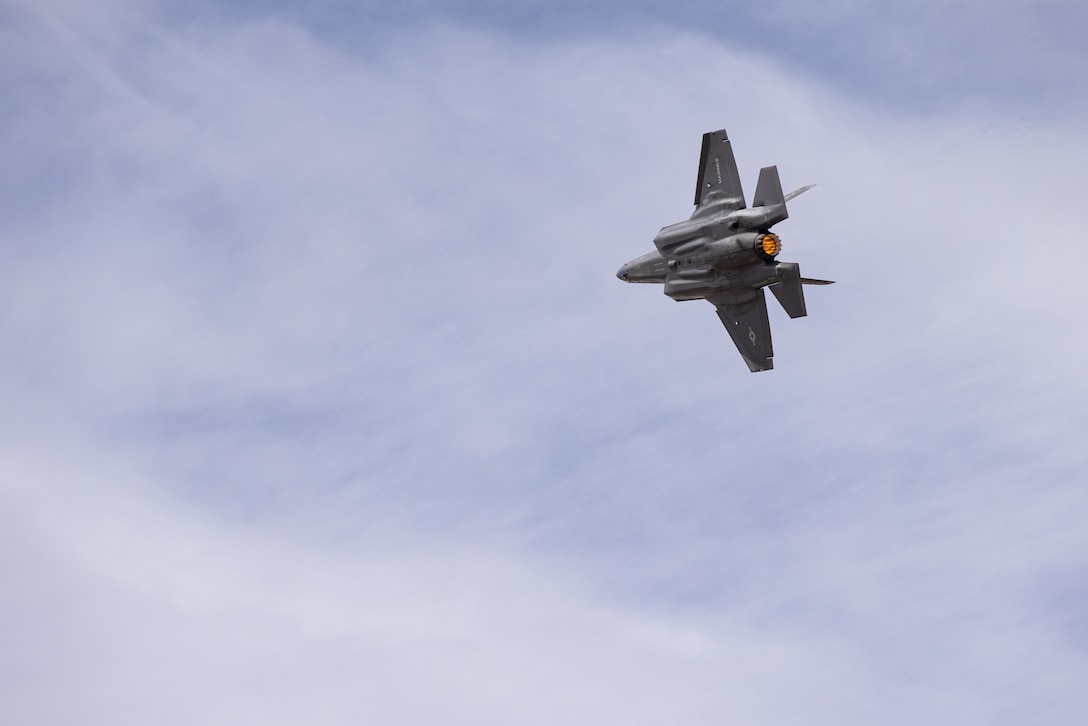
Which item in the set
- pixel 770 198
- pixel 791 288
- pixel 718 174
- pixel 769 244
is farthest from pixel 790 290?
pixel 718 174

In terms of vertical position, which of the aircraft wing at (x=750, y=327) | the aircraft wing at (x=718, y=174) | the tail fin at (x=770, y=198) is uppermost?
the aircraft wing at (x=718, y=174)

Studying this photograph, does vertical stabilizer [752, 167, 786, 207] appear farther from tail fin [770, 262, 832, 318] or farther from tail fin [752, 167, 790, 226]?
tail fin [770, 262, 832, 318]

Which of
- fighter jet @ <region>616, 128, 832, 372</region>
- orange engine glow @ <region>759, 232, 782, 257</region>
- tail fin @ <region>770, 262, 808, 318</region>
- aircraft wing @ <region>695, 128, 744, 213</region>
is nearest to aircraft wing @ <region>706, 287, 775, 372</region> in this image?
fighter jet @ <region>616, 128, 832, 372</region>

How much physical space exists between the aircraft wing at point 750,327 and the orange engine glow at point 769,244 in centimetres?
360

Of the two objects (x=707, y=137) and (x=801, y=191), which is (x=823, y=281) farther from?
(x=707, y=137)

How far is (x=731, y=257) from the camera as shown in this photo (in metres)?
84.1

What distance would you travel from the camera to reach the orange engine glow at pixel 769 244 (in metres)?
82.9

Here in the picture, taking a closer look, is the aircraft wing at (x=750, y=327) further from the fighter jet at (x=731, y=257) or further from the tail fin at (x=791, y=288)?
the tail fin at (x=791, y=288)

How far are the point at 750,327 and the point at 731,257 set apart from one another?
488 cm

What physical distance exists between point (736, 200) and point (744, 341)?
27.3 ft

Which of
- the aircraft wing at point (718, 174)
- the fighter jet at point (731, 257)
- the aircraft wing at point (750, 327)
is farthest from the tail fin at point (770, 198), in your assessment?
the aircraft wing at point (750, 327)

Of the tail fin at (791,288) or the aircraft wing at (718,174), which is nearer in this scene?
the tail fin at (791,288)

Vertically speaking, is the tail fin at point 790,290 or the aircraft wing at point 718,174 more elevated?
the aircraft wing at point 718,174

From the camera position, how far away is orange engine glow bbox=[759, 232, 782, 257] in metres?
82.9
